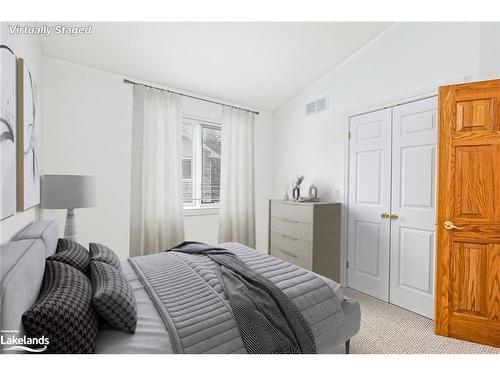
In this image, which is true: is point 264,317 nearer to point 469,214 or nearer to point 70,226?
point 469,214

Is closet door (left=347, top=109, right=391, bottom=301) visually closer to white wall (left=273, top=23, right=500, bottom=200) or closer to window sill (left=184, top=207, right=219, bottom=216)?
white wall (left=273, top=23, right=500, bottom=200)

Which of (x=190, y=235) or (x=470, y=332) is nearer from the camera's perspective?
(x=470, y=332)

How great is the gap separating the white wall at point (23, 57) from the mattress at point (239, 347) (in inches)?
27.7

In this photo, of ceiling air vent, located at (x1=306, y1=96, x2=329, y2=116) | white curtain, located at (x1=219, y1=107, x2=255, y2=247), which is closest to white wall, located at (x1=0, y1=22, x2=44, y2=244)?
white curtain, located at (x1=219, y1=107, x2=255, y2=247)

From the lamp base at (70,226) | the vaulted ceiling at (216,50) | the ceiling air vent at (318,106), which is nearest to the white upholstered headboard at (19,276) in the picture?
the lamp base at (70,226)

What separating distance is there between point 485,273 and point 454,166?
832mm

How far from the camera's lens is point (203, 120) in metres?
3.91

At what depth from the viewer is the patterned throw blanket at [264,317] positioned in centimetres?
128

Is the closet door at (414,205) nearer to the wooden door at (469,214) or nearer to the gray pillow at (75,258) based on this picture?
the wooden door at (469,214)

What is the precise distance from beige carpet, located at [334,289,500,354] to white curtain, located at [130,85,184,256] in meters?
2.31

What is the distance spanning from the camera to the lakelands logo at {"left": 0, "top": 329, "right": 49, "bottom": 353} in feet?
2.87

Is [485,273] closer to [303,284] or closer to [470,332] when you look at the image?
[470,332]

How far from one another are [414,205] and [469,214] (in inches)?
23.1
